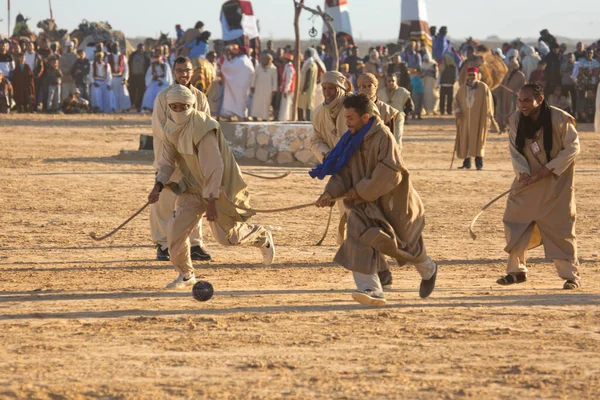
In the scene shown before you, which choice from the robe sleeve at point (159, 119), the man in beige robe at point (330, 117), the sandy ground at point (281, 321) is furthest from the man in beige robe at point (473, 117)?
the robe sleeve at point (159, 119)

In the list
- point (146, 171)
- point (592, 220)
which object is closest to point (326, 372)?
point (592, 220)

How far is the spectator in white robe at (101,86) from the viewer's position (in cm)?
2917

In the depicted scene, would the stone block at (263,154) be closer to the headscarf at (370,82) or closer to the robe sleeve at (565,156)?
the headscarf at (370,82)

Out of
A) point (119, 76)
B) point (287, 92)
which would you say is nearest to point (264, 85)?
point (287, 92)

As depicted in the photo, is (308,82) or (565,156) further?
(308,82)

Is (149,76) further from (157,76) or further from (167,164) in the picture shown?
(167,164)

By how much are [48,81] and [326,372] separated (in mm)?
23490

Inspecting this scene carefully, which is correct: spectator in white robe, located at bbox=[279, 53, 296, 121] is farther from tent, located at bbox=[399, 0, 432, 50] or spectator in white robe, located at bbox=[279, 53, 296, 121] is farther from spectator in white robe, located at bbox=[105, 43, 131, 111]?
tent, located at bbox=[399, 0, 432, 50]

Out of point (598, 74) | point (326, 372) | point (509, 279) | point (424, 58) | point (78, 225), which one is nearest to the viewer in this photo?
point (326, 372)

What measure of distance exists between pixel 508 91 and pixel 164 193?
15601 mm

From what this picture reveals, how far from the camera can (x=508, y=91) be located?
2397 cm

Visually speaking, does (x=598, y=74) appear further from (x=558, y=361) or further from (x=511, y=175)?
(x=558, y=361)

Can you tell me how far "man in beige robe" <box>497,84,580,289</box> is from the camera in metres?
8.22

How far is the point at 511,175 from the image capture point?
16.4 metres
